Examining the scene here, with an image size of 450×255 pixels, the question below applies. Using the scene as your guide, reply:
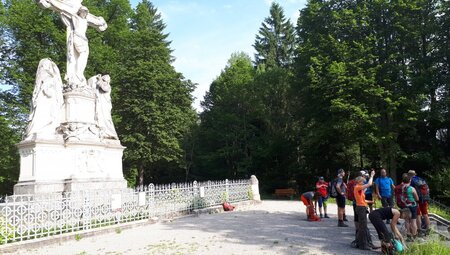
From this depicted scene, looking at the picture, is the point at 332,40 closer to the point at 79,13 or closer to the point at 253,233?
the point at 79,13

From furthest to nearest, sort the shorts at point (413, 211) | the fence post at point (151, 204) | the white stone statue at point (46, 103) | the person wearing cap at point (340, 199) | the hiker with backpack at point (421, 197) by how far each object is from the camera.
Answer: the fence post at point (151, 204)
the white stone statue at point (46, 103)
the person wearing cap at point (340, 199)
the hiker with backpack at point (421, 197)
the shorts at point (413, 211)

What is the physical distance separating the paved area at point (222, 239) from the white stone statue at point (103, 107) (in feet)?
15.1

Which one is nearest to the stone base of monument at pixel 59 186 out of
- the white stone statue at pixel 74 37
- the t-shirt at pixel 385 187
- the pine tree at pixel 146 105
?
the white stone statue at pixel 74 37

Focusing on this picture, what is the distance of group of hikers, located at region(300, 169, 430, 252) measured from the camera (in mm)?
7972

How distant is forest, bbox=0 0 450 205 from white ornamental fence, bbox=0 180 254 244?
38.9ft

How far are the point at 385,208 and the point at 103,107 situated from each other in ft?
37.7

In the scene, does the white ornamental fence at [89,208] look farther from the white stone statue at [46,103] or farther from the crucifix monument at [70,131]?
the white stone statue at [46,103]

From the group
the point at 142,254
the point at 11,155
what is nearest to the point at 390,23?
the point at 142,254

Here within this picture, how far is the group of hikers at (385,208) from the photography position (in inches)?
A: 314

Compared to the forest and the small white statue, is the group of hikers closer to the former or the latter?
the small white statue

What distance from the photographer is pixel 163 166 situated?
3953 cm

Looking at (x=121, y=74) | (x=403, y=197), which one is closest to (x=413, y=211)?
(x=403, y=197)

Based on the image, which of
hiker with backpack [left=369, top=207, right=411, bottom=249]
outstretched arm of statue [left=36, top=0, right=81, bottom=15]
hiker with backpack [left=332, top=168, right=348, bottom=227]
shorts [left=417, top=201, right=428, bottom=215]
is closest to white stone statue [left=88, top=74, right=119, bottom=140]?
outstretched arm of statue [left=36, top=0, right=81, bottom=15]

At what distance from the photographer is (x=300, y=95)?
1152 inches
